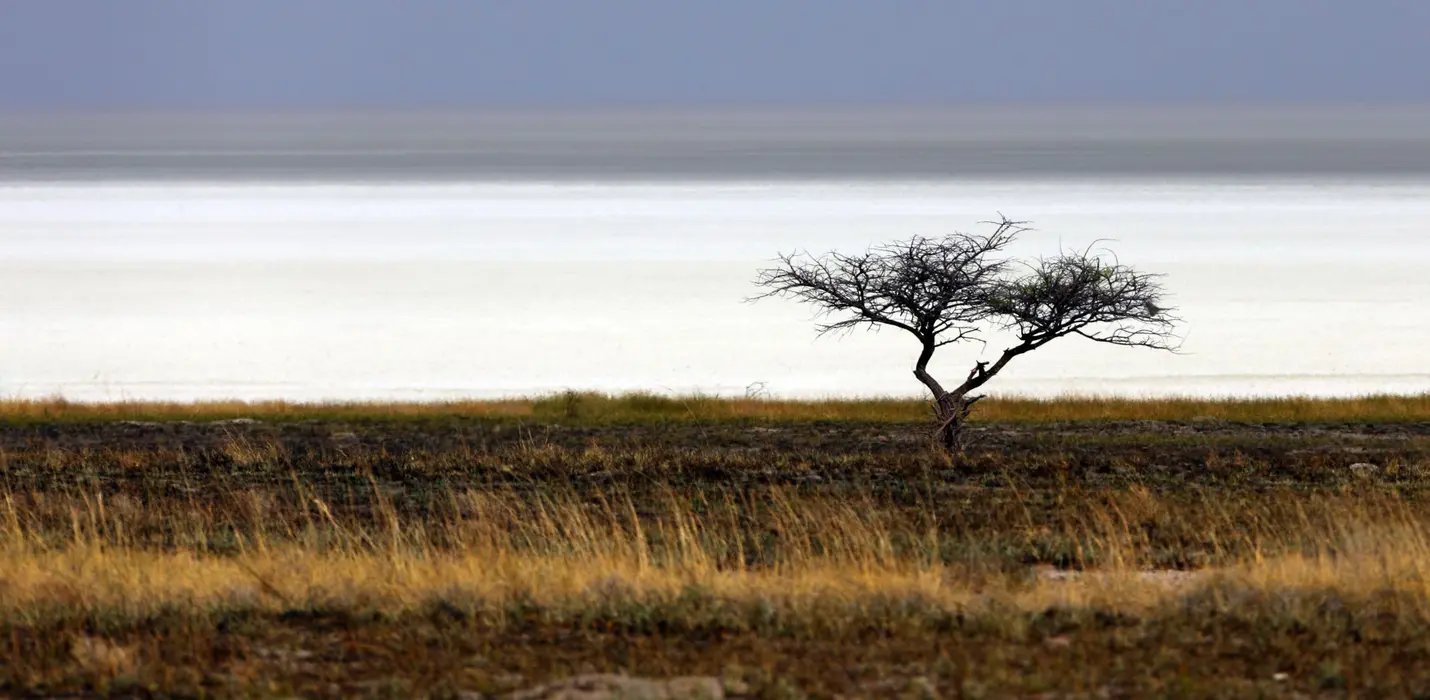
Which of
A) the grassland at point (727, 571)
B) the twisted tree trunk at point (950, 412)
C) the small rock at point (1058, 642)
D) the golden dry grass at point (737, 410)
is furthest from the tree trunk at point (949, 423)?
the small rock at point (1058, 642)

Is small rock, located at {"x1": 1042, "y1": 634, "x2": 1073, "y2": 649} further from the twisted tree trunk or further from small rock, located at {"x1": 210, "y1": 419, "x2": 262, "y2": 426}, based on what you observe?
small rock, located at {"x1": 210, "y1": 419, "x2": 262, "y2": 426}

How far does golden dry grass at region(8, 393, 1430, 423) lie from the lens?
2550cm

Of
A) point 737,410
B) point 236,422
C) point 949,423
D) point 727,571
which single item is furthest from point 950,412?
point 236,422

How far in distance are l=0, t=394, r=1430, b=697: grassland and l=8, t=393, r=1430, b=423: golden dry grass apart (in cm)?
493

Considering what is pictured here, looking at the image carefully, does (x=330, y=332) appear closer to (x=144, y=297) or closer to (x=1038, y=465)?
(x=144, y=297)

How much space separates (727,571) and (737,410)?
16266 mm

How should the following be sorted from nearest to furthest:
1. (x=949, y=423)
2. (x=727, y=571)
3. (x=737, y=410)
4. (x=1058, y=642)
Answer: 1. (x=1058, y=642)
2. (x=727, y=571)
3. (x=949, y=423)
4. (x=737, y=410)

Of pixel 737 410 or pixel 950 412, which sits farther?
pixel 737 410

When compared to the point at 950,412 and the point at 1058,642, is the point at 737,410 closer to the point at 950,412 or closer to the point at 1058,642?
the point at 950,412

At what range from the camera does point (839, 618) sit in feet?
29.6

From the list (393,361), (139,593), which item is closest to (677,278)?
(393,361)

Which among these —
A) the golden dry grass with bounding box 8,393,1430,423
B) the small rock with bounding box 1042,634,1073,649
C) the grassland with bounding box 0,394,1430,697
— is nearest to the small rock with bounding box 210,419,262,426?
the golden dry grass with bounding box 8,393,1430,423

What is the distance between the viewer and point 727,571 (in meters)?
10.5

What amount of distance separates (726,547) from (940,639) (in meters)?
3.47
